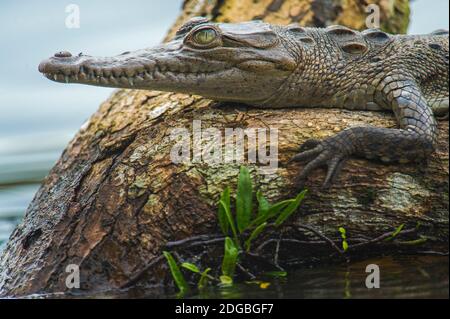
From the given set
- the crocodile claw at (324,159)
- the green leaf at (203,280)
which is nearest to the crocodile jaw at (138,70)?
the crocodile claw at (324,159)

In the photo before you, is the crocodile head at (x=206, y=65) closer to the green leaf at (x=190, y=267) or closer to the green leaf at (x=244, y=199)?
the green leaf at (x=244, y=199)

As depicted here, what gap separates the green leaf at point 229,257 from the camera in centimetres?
426

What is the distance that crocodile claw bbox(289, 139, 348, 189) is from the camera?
4480 millimetres

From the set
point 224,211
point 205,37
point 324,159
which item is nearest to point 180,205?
point 224,211

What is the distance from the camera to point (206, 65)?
493cm

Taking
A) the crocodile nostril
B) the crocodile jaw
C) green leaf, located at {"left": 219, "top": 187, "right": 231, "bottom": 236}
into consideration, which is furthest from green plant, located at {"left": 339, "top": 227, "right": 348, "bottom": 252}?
the crocodile nostril

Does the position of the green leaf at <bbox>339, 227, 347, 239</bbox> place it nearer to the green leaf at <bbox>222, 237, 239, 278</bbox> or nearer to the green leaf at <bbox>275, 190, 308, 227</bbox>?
the green leaf at <bbox>275, 190, 308, 227</bbox>

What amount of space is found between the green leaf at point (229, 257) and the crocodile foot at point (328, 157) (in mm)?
609

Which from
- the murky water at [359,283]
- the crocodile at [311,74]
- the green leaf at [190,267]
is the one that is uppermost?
the crocodile at [311,74]

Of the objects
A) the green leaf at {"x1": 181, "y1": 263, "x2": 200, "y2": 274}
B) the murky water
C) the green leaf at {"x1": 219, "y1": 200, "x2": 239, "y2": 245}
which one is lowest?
the murky water

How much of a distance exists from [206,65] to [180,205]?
105cm

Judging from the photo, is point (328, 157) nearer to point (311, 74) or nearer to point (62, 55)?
point (311, 74)

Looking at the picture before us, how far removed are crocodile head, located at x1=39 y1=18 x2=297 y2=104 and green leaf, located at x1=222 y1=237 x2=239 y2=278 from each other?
1216 mm
